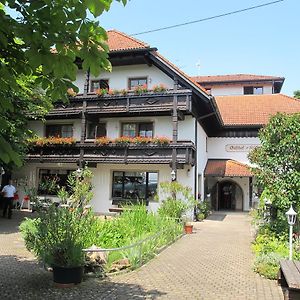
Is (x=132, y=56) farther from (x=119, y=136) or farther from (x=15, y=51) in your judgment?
(x=15, y=51)

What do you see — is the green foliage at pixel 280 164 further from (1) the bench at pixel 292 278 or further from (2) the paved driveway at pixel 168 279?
(1) the bench at pixel 292 278

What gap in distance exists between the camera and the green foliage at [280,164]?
468 inches

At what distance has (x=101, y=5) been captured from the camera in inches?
125

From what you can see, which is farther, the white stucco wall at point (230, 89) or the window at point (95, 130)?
the white stucco wall at point (230, 89)

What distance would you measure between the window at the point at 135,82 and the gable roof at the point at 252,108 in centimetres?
754

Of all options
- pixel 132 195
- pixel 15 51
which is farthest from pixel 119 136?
pixel 15 51

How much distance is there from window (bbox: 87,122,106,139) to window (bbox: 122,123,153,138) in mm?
1358

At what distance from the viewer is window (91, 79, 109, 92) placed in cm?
2392

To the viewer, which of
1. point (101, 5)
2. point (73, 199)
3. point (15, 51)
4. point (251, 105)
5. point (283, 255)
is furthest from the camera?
point (251, 105)

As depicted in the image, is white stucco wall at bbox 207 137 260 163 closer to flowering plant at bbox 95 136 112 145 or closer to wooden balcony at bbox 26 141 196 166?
wooden balcony at bbox 26 141 196 166

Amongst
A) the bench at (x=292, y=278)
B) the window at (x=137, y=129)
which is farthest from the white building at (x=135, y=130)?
the bench at (x=292, y=278)

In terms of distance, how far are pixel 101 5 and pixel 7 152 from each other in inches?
55.4

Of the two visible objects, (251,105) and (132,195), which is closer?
(132,195)

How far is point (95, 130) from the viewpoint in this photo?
23.9 metres
